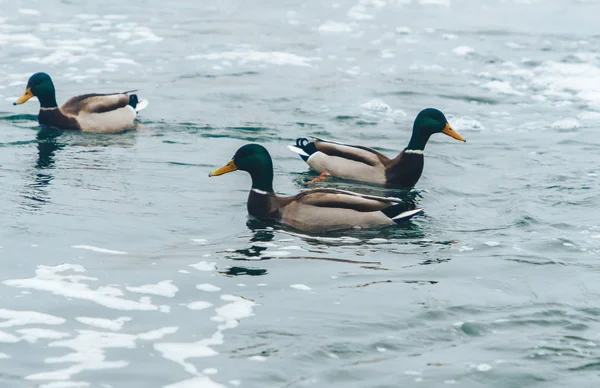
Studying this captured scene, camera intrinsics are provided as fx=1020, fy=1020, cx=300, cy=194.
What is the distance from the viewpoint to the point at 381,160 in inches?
488

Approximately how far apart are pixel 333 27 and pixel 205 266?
15535mm

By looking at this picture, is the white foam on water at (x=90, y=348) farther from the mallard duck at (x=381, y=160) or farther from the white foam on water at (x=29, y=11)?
the white foam on water at (x=29, y=11)

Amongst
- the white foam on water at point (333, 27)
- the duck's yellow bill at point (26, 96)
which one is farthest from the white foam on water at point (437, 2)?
the duck's yellow bill at point (26, 96)

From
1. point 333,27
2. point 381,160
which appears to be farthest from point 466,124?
point 333,27

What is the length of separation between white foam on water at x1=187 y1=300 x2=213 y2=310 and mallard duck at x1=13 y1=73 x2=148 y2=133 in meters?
7.31

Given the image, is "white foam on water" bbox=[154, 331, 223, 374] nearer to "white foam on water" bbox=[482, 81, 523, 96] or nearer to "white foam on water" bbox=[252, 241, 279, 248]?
"white foam on water" bbox=[252, 241, 279, 248]

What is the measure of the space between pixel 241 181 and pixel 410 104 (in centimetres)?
534

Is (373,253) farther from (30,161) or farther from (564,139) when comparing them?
(564,139)

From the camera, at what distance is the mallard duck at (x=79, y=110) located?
14.5 m

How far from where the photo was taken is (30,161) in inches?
497

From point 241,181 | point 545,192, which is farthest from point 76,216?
point 545,192

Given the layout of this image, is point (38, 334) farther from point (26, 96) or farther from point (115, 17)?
point (115, 17)

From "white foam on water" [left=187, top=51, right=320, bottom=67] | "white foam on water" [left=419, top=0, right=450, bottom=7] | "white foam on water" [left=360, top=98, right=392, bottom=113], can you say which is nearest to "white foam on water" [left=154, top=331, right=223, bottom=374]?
"white foam on water" [left=360, top=98, right=392, bottom=113]

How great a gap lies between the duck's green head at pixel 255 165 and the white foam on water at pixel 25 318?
356cm
